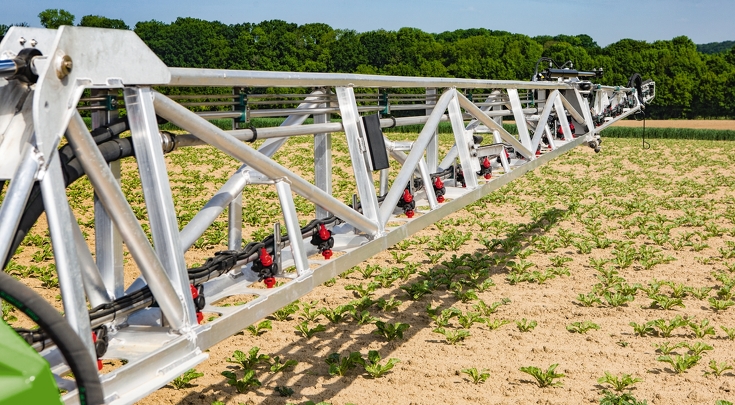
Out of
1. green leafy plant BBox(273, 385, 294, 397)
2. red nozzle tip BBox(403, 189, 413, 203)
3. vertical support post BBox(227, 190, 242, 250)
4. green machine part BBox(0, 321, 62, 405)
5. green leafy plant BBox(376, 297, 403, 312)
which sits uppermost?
green machine part BBox(0, 321, 62, 405)

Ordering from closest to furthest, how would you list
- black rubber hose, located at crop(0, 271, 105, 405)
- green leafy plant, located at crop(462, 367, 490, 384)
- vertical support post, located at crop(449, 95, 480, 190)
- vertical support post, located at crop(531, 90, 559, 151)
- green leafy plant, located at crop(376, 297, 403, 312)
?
1. black rubber hose, located at crop(0, 271, 105, 405)
2. green leafy plant, located at crop(462, 367, 490, 384)
3. vertical support post, located at crop(449, 95, 480, 190)
4. green leafy plant, located at crop(376, 297, 403, 312)
5. vertical support post, located at crop(531, 90, 559, 151)

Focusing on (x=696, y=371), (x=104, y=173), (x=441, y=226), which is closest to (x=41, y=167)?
(x=104, y=173)

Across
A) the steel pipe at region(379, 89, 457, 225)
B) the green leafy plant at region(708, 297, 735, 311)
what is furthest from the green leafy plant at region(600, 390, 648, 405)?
the green leafy plant at region(708, 297, 735, 311)

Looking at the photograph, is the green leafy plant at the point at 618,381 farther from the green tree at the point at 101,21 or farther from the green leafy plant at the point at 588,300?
the green tree at the point at 101,21

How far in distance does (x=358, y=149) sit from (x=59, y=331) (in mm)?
2794

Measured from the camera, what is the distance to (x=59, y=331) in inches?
64.2

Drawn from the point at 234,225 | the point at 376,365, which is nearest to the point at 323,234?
the point at 234,225

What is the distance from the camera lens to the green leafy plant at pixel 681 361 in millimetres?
5508

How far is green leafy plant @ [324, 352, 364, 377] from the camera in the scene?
539 cm

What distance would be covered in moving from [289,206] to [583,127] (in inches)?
290

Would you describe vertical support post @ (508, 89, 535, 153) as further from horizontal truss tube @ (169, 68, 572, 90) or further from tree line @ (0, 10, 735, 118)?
tree line @ (0, 10, 735, 118)

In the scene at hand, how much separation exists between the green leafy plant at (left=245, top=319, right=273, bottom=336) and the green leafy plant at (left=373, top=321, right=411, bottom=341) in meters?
0.96

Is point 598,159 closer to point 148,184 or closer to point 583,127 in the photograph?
point 583,127

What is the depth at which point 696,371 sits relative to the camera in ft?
18.2
